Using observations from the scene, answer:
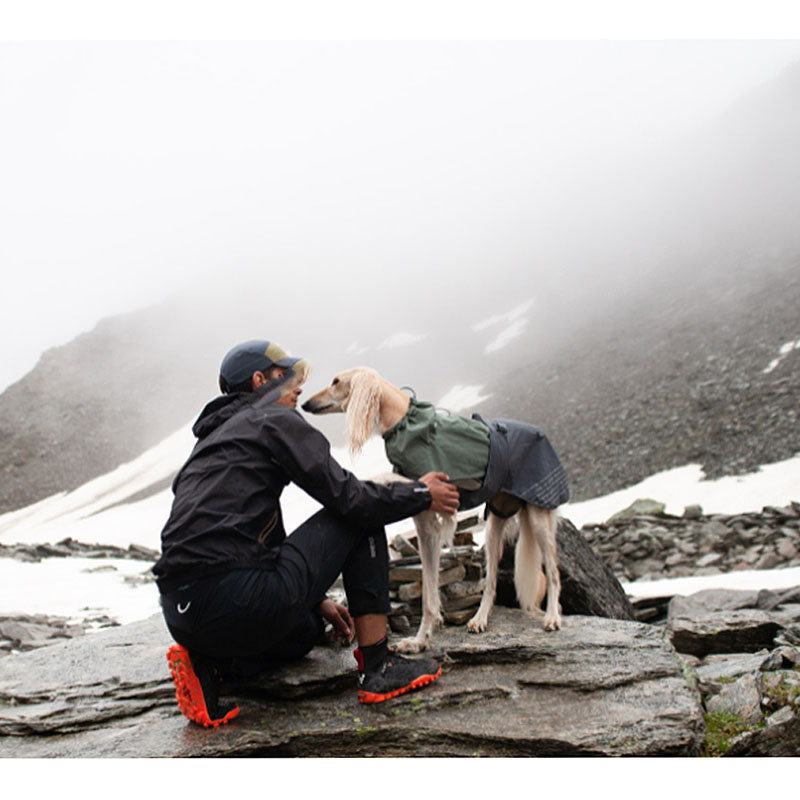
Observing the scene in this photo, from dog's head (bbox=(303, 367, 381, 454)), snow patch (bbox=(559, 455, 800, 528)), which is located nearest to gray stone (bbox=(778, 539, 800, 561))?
snow patch (bbox=(559, 455, 800, 528))

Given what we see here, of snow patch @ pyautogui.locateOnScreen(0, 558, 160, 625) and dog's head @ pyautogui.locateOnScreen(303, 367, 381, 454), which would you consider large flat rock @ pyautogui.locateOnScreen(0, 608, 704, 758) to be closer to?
dog's head @ pyautogui.locateOnScreen(303, 367, 381, 454)

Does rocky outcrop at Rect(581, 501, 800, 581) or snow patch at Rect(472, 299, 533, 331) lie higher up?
snow patch at Rect(472, 299, 533, 331)

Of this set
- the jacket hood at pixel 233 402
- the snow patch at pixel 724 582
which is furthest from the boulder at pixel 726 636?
the jacket hood at pixel 233 402

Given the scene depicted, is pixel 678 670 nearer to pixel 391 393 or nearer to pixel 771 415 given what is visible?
pixel 391 393

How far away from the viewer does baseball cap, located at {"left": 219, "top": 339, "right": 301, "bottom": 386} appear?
15.2 feet

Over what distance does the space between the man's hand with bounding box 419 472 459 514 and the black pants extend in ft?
1.35

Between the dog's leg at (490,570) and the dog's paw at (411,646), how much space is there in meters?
0.54

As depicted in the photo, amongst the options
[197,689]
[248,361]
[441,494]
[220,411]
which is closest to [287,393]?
[248,361]

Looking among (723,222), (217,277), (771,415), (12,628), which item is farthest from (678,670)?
(217,277)

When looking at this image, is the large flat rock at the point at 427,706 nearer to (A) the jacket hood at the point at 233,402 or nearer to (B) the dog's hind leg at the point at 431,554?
(B) the dog's hind leg at the point at 431,554

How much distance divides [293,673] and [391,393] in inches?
84.7

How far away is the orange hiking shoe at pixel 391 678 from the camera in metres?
4.45

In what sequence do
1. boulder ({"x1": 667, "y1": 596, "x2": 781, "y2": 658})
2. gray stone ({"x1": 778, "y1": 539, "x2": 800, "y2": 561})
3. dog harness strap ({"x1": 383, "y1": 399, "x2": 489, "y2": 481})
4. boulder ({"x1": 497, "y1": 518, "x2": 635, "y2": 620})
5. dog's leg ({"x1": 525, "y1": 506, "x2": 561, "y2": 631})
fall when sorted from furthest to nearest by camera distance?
gray stone ({"x1": 778, "y1": 539, "x2": 800, "y2": 561}), boulder ({"x1": 667, "y1": 596, "x2": 781, "y2": 658}), boulder ({"x1": 497, "y1": 518, "x2": 635, "y2": 620}), dog's leg ({"x1": 525, "y1": 506, "x2": 561, "y2": 631}), dog harness strap ({"x1": 383, "y1": 399, "x2": 489, "y2": 481})

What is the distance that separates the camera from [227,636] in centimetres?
405
